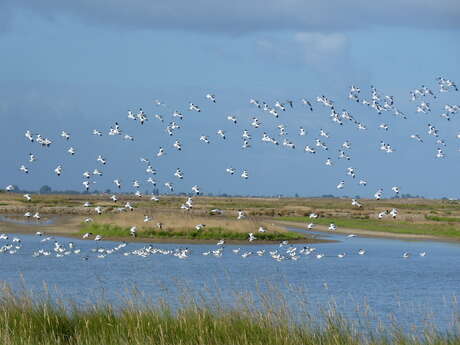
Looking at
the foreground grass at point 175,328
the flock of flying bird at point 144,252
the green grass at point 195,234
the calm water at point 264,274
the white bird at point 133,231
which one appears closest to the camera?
the foreground grass at point 175,328

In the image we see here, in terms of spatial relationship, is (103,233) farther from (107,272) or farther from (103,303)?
(103,303)

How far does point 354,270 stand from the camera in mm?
46500

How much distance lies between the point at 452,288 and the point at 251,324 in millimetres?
24739

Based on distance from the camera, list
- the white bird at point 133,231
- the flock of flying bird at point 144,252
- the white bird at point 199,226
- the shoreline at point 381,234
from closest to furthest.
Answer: the flock of flying bird at point 144,252 < the white bird at point 199,226 < the white bird at point 133,231 < the shoreline at point 381,234

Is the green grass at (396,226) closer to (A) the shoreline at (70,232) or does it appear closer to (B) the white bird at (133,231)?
(A) the shoreline at (70,232)

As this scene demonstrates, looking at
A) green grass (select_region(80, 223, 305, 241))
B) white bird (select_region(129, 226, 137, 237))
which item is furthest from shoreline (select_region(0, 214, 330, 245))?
green grass (select_region(80, 223, 305, 241))

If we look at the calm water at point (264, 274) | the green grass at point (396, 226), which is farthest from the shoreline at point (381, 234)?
the calm water at point (264, 274)

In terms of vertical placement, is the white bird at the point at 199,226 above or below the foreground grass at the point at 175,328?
above

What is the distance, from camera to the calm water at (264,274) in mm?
33781

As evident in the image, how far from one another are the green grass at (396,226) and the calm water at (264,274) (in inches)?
598

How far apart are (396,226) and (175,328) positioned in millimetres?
66028

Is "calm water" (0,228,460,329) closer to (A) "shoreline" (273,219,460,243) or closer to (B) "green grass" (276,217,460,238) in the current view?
(A) "shoreline" (273,219,460,243)

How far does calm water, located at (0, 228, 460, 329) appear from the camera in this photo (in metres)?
33.8

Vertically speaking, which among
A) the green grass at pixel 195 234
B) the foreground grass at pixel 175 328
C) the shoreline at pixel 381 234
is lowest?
the shoreline at pixel 381 234
